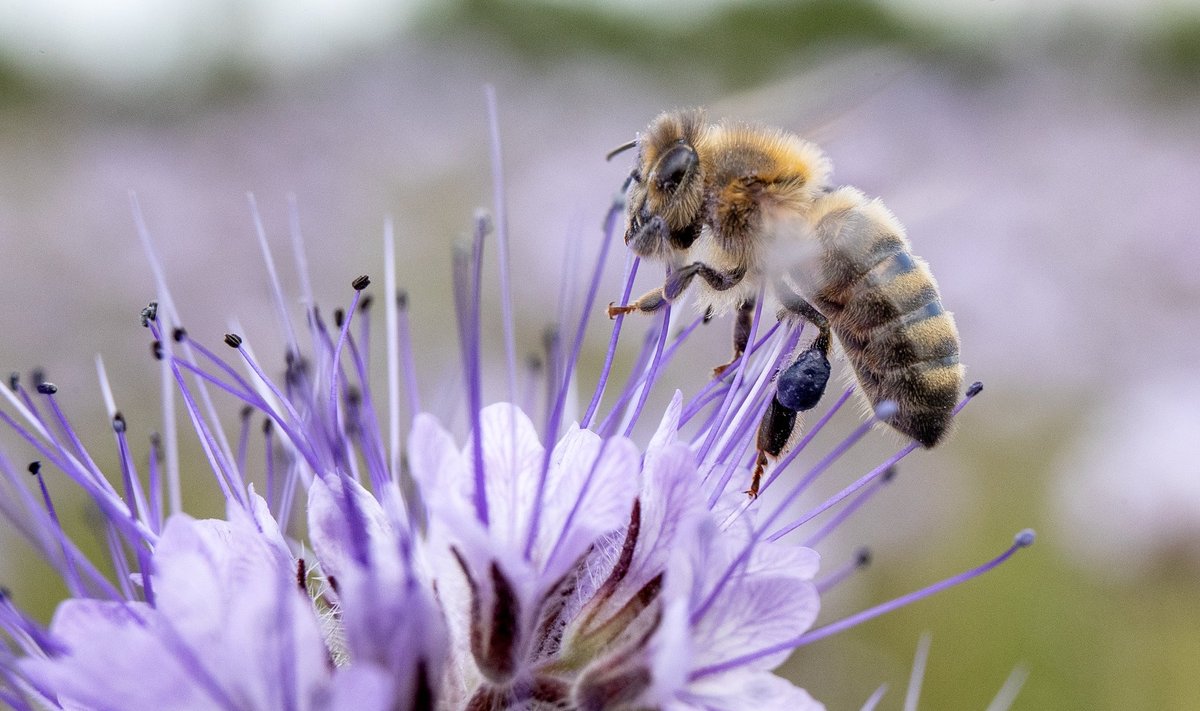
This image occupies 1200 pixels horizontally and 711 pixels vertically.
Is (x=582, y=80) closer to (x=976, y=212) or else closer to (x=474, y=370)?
(x=976, y=212)

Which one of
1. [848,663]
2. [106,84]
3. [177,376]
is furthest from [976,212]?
[106,84]

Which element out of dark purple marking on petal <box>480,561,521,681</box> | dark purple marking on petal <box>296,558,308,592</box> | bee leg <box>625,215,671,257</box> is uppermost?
bee leg <box>625,215,671,257</box>

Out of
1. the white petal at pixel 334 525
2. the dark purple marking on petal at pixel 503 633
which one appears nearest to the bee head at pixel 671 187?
the white petal at pixel 334 525

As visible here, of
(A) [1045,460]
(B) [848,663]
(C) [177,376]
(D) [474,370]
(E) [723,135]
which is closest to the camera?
(D) [474,370]

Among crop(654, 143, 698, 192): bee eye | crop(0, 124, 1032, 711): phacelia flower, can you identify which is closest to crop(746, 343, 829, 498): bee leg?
crop(0, 124, 1032, 711): phacelia flower

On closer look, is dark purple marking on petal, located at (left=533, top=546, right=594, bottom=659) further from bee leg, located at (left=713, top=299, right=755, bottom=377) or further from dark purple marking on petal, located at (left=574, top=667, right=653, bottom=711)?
bee leg, located at (left=713, top=299, right=755, bottom=377)

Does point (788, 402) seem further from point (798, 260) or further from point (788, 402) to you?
point (798, 260)
